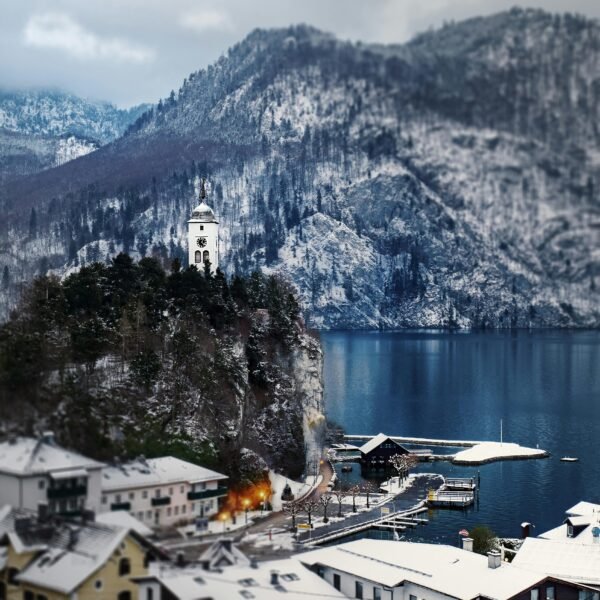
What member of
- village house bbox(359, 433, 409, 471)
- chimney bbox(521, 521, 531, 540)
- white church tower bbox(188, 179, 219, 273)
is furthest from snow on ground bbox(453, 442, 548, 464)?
white church tower bbox(188, 179, 219, 273)

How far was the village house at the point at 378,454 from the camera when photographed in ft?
192

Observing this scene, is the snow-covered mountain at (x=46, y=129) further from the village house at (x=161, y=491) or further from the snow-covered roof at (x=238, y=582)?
the snow-covered roof at (x=238, y=582)

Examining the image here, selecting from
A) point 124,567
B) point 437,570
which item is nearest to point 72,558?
point 124,567

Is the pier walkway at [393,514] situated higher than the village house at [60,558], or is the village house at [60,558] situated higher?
the village house at [60,558]

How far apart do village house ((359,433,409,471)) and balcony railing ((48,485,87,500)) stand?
2070 inches

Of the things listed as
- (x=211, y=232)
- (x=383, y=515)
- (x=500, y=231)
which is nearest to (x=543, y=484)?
(x=383, y=515)

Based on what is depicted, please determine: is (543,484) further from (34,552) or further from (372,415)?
(34,552)

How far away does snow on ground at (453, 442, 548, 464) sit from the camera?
62.0 meters

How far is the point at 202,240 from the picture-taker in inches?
1257

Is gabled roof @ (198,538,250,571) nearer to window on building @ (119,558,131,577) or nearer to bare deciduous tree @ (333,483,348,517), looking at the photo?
window on building @ (119,558,131,577)

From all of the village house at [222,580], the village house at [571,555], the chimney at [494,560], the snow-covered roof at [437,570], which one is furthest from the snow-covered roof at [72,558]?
the village house at [571,555]

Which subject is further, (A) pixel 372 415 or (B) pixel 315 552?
(A) pixel 372 415

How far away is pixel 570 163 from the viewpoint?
24.5 ft

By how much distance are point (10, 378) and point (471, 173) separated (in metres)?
4.00
